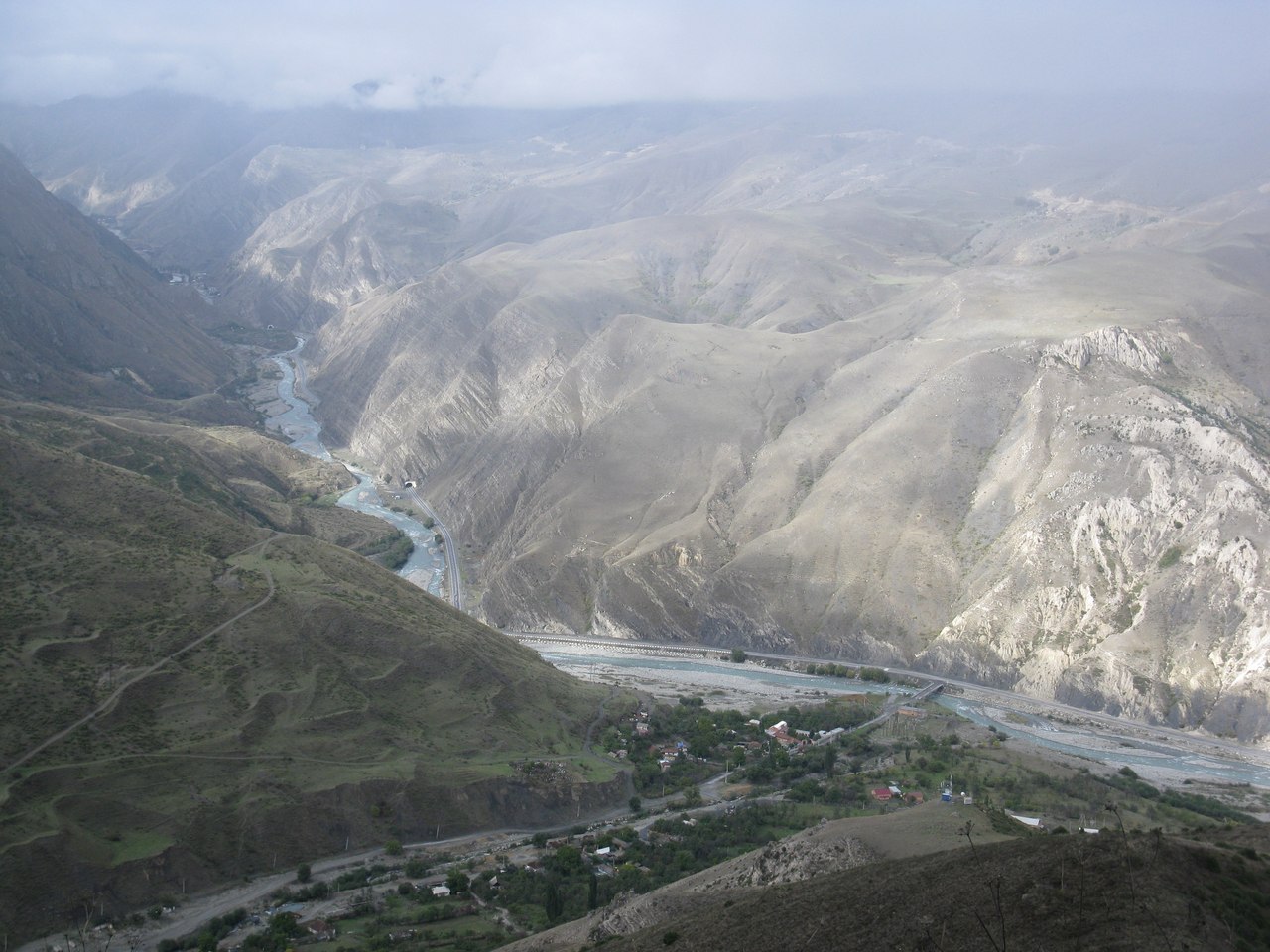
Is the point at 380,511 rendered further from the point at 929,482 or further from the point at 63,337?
the point at 929,482

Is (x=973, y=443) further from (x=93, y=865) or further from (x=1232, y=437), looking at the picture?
(x=93, y=865)

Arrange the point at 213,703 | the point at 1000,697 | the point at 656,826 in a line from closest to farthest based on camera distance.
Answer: the point at 213,703 → the point at 656,826 → the point at 1000,697

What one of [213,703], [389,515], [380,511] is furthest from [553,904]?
[380,511]

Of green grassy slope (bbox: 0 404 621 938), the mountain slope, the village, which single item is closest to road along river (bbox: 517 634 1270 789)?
the village

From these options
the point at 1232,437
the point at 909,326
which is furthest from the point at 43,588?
the point at 909,326

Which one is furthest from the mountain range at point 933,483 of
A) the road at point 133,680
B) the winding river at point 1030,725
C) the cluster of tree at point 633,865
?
the road at point 133,680

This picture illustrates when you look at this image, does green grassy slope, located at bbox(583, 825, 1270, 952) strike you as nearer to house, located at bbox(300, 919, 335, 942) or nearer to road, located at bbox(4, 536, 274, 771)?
house, located at bbox(300, 919, 335, 942)
